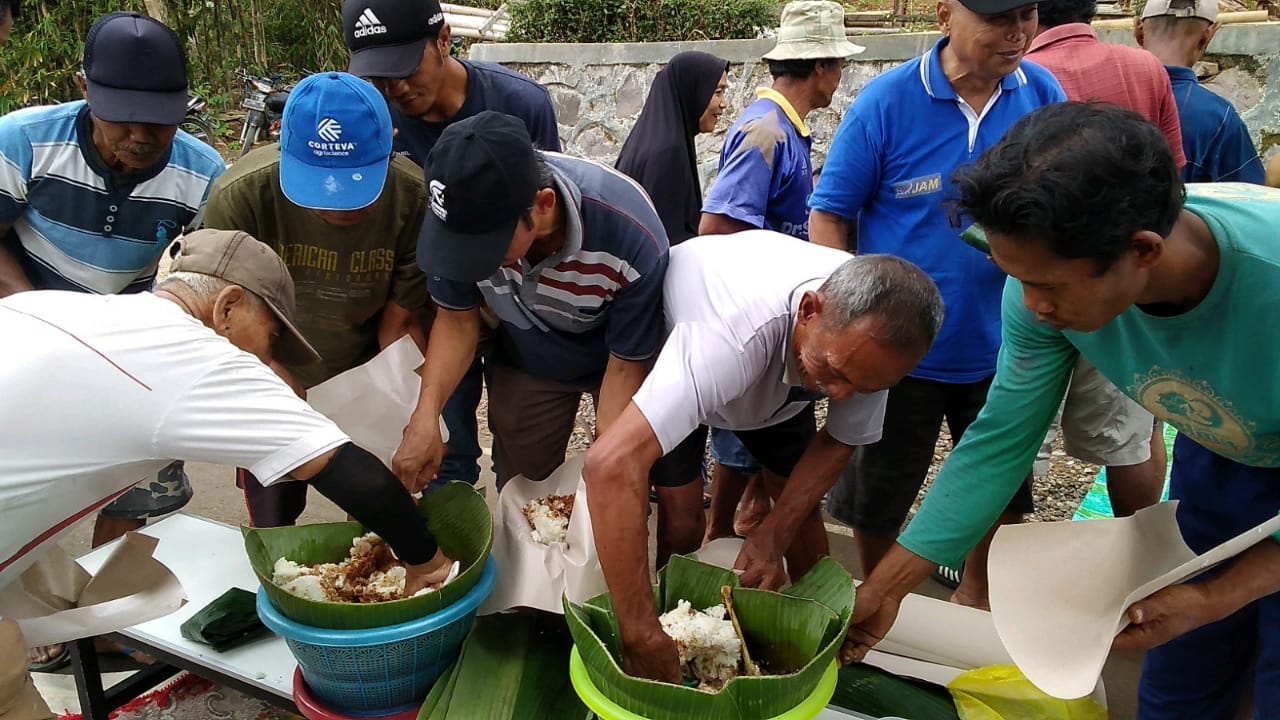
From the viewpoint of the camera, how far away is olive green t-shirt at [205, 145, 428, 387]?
2303mm

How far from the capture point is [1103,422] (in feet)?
8.44

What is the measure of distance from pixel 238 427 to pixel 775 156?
6.53 feet

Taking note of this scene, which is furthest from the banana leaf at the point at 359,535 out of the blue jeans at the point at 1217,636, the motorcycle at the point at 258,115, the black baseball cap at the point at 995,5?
the motorcycle at the point at 258,115

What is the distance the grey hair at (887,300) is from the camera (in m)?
1.64

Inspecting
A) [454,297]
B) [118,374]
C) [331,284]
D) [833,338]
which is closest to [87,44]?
[331,284]

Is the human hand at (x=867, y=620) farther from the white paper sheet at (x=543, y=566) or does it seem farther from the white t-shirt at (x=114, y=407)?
the white t-shirt at (x=114, y=407)

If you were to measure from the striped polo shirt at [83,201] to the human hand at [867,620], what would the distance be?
2027 mm

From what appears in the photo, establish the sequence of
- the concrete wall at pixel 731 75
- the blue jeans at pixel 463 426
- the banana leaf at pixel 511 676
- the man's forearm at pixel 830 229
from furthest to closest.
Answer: the concrete wall at pixel 731 75
the blue jeans at pixel 463 426
the man's forearm at pixel 830 229
the banana leaf at pixel 511 676

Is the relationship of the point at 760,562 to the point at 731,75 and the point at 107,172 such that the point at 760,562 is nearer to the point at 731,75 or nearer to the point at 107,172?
the point at 107,172

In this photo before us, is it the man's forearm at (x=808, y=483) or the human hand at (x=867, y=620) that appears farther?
the man's forearm at (x=808, y=483)

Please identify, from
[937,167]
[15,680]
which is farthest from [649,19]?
[15,680]

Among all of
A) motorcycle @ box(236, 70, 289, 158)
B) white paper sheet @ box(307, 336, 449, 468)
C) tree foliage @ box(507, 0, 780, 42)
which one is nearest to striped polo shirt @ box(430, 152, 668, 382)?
white paper sheet @ box(307, 336, 449, 468)

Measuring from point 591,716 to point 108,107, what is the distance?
71.8 inches

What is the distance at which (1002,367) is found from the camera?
1.70 metres
